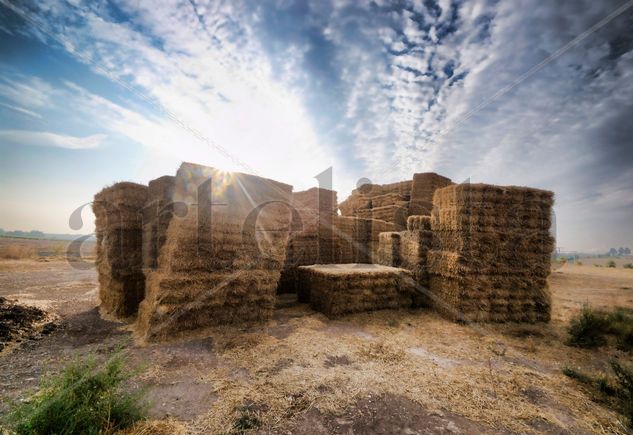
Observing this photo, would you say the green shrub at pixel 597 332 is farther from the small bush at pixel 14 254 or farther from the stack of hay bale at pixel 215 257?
the small bush at pixel 14 254

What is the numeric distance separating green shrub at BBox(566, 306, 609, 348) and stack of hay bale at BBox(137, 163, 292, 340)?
6.36 meters

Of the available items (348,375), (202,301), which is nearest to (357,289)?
(348,375)

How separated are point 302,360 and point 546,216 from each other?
746cm

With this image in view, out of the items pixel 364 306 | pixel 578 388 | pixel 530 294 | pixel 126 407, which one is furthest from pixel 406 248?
pixel 126 407

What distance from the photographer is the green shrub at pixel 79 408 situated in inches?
82.0

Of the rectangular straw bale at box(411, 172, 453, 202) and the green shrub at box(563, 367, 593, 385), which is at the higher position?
the rectangular straw bale at box(411, 172, 453, 202)

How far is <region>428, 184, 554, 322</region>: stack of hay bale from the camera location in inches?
258

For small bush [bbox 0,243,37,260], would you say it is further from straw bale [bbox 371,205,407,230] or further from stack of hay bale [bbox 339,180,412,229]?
straw bale [bbox 371,205,407,230]

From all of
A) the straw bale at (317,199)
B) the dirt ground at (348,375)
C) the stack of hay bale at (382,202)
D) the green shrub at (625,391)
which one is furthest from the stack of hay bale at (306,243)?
the green shrub at (625,391)

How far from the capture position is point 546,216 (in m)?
7.11

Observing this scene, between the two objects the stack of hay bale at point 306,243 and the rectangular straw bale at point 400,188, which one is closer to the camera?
the stack of hay bale at point 306,243

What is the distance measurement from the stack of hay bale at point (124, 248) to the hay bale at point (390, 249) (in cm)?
761

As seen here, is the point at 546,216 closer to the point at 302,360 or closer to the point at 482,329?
the point at 482,329

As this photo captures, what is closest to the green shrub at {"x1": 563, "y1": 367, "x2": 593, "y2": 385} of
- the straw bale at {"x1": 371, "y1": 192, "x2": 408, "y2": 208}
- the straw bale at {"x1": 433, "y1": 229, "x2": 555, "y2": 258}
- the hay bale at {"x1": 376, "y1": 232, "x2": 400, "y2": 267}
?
the straw bale at {"x1": 433, "y1": 229, "x2": 555, "y2": 258}
